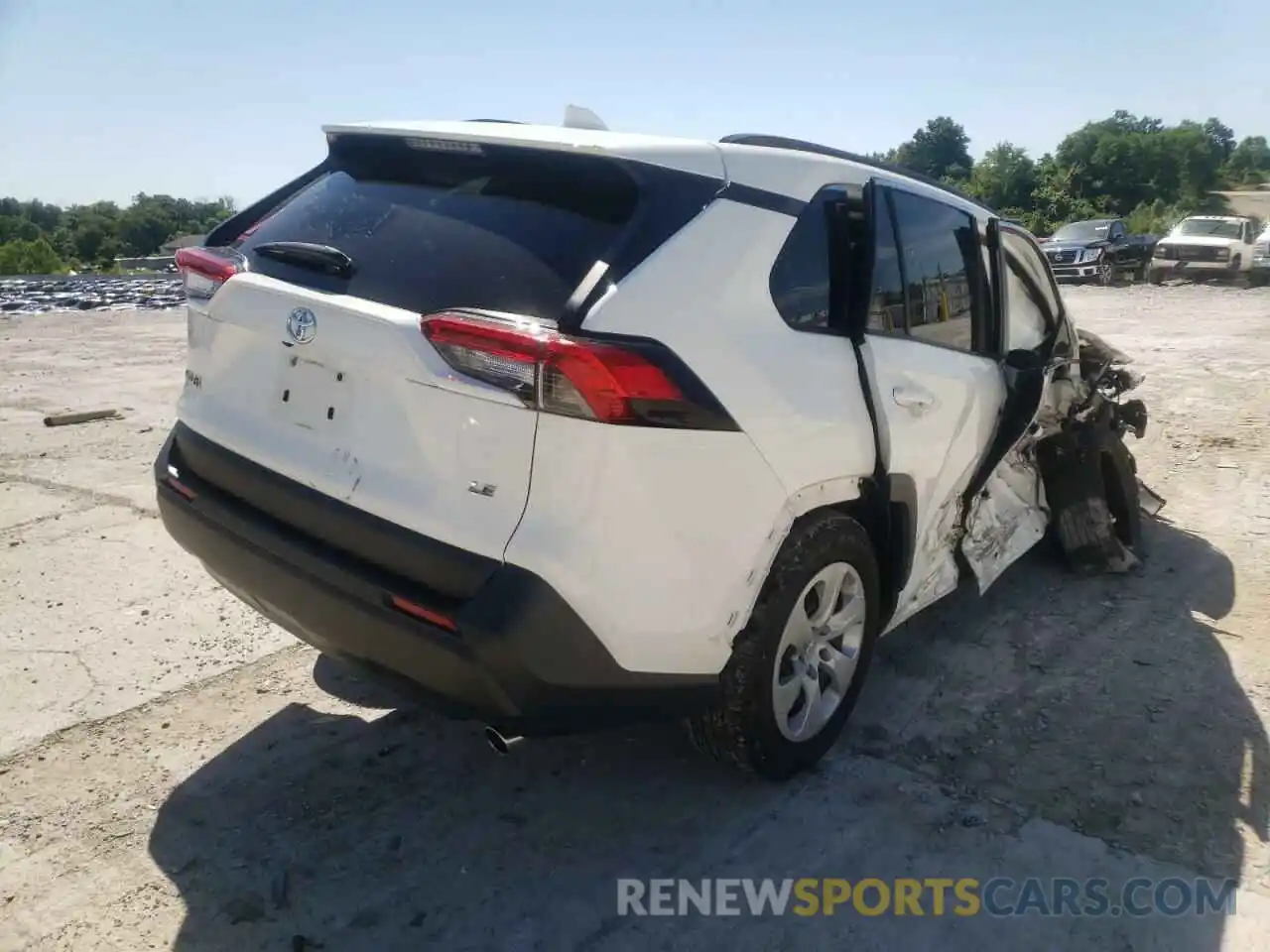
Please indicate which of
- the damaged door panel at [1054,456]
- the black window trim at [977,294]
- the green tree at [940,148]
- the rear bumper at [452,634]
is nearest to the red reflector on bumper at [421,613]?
the rear bumper at [452,634]

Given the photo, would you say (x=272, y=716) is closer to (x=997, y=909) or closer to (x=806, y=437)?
(x=806, y=437)

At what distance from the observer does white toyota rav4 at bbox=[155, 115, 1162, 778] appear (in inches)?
94.0

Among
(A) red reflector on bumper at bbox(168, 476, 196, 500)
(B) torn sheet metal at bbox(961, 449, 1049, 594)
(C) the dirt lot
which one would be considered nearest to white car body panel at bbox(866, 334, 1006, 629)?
(B) torn sheet metal at bbox(961, 449, 1049, 594)

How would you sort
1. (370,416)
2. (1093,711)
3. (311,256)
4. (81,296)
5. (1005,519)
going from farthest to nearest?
(81,296) < (1005,519) < (1093,711) < (311,256) < (370,416)

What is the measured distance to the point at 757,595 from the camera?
282 centimetres

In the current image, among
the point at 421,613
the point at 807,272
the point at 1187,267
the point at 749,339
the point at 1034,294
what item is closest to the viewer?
the point at 421,613

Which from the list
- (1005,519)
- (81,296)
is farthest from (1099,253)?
(81,296)

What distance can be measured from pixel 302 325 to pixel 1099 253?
86.8 feet

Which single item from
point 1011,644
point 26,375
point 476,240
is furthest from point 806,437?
point 26,375

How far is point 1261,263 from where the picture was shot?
2406cm

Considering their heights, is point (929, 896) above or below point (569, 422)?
below

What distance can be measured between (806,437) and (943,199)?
165cm

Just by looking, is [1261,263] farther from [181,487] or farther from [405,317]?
[181,487]

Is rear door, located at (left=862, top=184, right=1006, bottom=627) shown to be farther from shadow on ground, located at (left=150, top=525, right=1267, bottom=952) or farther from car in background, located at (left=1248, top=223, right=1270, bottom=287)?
car in background, located at (left=1248, top=223, right=1270, bottom=287)
